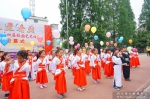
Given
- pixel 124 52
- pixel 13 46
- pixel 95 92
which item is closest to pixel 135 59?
pixel 124 52

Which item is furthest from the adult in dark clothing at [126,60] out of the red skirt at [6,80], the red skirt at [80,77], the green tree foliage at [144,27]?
the green tree foliage at [144,27]

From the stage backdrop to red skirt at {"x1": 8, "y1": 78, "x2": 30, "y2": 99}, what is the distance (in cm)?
1078

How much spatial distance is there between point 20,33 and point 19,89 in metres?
13.5

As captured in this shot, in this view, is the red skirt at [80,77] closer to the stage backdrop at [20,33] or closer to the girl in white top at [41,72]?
the girl in white top at [41,72]

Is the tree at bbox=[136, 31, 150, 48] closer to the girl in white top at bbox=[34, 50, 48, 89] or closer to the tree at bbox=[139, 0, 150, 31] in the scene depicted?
the tree at bbox=[139, 0, 150, 31]

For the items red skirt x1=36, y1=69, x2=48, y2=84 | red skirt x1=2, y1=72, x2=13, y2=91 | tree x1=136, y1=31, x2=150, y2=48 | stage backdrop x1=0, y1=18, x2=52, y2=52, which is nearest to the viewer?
red skirt x1=2, y1=72, x2=13, y2=91

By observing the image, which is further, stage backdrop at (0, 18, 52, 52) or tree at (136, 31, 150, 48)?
tree at (136, 31, 150, 48)

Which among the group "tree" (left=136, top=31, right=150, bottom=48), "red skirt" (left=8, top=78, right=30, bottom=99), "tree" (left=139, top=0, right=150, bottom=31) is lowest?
"red skirt" (left=8, top=78, right=30, bottom=99)

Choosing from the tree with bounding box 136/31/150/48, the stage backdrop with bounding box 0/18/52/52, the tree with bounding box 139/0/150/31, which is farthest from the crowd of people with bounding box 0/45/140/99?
the tree with bounding box 139/0/150/31

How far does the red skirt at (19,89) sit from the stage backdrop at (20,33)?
424 inches

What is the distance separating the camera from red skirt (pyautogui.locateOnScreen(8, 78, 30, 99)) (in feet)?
13.7

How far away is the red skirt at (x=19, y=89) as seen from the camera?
4166 millimetres

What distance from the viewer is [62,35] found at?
78.2 ft

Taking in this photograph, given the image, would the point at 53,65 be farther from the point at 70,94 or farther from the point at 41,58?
the point at 41,58
